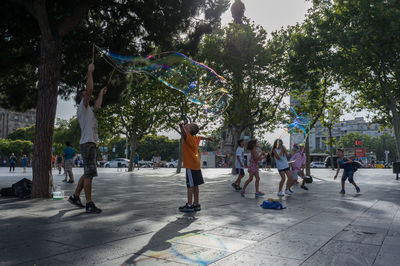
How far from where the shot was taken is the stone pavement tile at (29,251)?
3340 millimetres

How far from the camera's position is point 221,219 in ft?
19.9

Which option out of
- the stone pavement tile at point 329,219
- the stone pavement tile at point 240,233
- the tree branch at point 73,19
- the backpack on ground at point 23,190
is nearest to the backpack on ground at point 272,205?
the stone pavement tile at point 329,219

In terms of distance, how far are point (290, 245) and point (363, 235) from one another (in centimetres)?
147

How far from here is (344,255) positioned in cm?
384

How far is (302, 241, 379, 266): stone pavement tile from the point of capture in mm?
3553

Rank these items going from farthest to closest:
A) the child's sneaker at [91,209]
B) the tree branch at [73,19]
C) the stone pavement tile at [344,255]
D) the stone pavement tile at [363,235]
A: the tree branch at [73,19], the child's sneaker at [91,209], the stone pavement tile at [363,235], the stone pavement tile at [344,255]

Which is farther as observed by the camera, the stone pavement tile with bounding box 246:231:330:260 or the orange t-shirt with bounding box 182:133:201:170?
the orange t-shirt with bounding box 182:133:201:170

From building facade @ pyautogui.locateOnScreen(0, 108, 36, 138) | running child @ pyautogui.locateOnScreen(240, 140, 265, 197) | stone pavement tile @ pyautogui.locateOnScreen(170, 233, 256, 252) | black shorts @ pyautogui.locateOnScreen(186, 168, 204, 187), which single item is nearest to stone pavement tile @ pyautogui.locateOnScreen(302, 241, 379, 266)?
stone pavement tile @ pyautogui.locateOnScreen(170, 233, 256, 252)

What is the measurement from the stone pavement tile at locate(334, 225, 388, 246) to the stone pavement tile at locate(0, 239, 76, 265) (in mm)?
3627

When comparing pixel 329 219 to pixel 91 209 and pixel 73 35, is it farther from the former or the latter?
pixel 73 35

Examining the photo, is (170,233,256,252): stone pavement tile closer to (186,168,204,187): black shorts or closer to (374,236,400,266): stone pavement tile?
(374,236,400,266): stone pavement tile

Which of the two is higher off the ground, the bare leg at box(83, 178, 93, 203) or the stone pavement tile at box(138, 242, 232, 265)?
the bare leg at box(83, 178, 93, 203)

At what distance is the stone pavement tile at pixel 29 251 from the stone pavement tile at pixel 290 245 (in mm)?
2186

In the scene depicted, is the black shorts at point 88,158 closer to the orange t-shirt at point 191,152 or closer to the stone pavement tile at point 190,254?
the orange t-shirt at point 191,152
